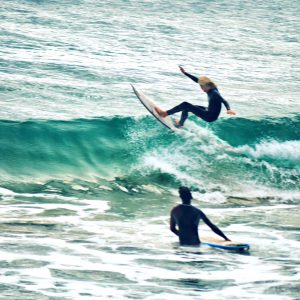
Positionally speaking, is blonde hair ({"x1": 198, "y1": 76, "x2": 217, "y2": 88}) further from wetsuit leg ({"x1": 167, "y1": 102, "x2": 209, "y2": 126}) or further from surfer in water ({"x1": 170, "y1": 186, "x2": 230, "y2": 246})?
surfer in water ({"x1": 170, "y1": 186, "x2": 230, "y2": 246})

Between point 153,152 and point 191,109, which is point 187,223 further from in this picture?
point 153,152

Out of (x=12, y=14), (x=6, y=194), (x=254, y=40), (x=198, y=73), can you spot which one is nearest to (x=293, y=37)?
(x=254, y=40)

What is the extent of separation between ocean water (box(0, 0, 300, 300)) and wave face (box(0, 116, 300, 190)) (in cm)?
5

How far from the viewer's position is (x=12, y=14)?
119ft

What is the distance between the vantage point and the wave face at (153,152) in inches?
843

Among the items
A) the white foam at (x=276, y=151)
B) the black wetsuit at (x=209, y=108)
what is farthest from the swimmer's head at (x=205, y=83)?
the white foam at (x=276, y=151)

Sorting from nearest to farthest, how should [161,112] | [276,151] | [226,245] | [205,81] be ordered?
[226,245] → [205,81] → [161,112] → [276,151]

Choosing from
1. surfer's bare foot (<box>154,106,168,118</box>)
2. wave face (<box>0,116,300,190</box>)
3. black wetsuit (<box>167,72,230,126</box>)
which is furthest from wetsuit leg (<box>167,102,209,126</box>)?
wave face (<box>0,116,300,190</box>)

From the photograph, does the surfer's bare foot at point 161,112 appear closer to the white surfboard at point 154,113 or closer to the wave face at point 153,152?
the white surfboard at point 154,113

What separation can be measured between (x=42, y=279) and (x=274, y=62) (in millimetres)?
21070

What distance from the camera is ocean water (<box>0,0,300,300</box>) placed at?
45.1 feet

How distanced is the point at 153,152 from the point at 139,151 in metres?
0.50

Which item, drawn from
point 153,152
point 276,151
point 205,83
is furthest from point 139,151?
point 205,83

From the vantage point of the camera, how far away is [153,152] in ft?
73.9
